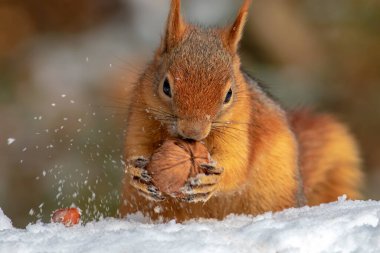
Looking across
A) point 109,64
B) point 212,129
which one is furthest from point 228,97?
point 109,64

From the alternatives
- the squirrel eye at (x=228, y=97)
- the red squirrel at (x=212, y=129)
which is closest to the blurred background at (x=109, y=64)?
the red squirrel at (x=212, y=129)

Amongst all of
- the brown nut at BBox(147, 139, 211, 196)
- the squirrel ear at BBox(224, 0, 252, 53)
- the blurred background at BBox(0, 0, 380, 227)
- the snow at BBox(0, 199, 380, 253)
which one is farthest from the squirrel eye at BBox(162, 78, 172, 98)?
the blurred background at BBox(0, 0, 380, 227)

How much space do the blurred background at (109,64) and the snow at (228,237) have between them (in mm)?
2362

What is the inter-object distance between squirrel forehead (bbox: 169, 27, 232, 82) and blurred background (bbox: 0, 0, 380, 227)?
5.76ft

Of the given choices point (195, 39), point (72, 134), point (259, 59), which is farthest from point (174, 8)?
point (259, 59)

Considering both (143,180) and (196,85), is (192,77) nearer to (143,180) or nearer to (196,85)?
(196,85)

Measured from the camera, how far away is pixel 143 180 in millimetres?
2027

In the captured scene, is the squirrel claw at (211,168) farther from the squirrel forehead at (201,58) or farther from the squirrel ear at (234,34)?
the squirrel ear at (234,34)

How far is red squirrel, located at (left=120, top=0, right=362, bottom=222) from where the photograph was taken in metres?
2.00

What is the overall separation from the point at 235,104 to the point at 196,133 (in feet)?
0.90

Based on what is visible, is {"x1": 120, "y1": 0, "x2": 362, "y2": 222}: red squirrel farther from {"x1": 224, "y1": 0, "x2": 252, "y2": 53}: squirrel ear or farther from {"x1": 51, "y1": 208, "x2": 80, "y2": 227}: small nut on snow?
{"x1": 51, "y1": 208, "x2": 80, "y2": 227}: small nut on snow

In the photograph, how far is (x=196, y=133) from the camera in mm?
1911

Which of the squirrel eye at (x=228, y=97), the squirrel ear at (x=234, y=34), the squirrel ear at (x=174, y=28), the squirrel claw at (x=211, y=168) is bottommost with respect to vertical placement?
the squirrel claw at (x=211, y=168)

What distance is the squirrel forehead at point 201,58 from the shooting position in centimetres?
203
